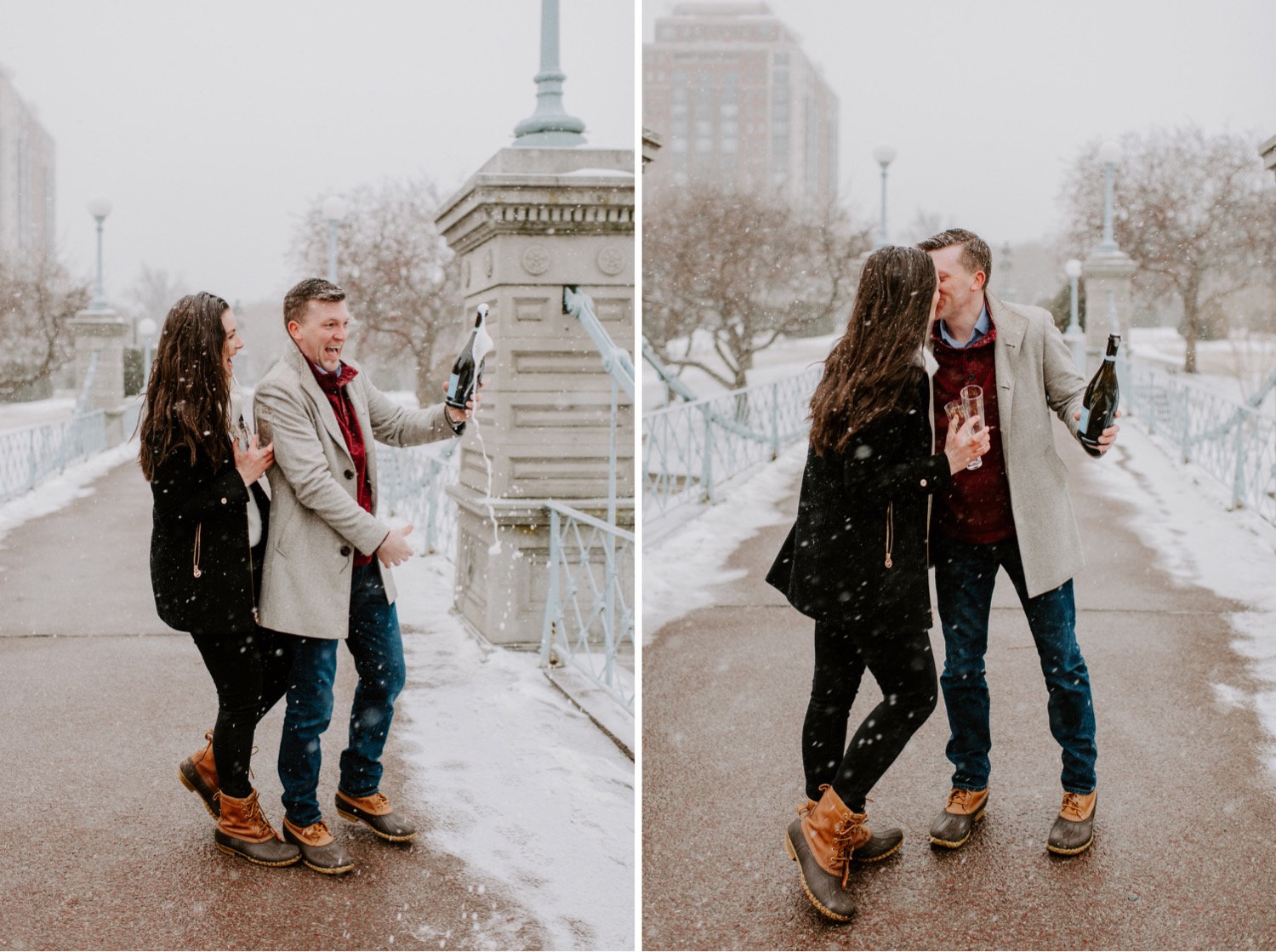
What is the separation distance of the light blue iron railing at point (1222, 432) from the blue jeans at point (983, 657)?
666 mm

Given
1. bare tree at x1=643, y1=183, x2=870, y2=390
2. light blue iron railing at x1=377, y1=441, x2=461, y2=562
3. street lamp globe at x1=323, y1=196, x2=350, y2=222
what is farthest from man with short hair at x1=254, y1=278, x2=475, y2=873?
bare tree at x1=643, y1=183, x2=870, y2=390

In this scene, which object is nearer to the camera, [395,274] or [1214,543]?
[1214,543]

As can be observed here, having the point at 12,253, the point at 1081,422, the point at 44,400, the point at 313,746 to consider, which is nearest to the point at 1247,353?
the point at 1081,422

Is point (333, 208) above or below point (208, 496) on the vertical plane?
above

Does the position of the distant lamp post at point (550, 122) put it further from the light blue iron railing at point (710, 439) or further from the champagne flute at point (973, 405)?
the champagne flute at point (973, 405)

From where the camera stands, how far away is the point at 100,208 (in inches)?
156

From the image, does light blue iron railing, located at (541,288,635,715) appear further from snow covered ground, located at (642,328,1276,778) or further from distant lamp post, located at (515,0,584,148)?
distant lamp post, located at (515,0,584,148)

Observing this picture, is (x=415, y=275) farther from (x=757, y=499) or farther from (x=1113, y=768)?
(x=1113, y=768)

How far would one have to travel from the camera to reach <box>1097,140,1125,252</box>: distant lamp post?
10.1 ft

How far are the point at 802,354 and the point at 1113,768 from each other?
911 centimetres

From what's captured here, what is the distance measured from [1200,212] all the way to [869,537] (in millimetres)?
1808

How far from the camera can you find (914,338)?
79.4 inches

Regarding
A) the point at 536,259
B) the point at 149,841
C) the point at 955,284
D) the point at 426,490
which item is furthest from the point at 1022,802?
the point at 426,490

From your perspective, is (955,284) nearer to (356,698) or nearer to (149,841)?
(356,698)
